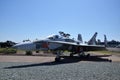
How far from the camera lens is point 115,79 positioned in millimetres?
10383

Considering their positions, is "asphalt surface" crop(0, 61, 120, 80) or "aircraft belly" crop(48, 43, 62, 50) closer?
"asphalt surface" crop(0, 61, 120, 80)

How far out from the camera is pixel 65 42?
2438 centimetres

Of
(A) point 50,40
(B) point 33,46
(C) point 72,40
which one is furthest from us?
(C) point 72,40

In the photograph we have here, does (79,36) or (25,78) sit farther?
(79,36)

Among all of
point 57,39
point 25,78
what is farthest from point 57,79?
point 57,39

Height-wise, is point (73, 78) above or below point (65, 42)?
below

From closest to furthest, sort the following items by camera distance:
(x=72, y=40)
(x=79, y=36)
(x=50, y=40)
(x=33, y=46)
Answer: (x=33, y=46) → (x=50, y=40) → (x=72, y=40) → (x=79, y=36)

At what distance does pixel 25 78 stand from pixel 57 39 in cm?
1382

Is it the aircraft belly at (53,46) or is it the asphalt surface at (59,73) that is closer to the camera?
the asphalt surface at (59,73)

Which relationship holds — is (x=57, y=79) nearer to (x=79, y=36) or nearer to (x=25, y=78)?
(x=25, y=78)

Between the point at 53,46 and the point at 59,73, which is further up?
the point at 53,46

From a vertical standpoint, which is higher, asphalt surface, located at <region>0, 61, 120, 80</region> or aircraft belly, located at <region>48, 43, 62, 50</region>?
aircraft belly, located at <region>48, 43, 62, 50</region>

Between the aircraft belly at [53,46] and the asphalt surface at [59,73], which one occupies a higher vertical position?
the aircraft belly at [53,46]

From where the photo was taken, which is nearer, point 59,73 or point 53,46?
point 59,73
